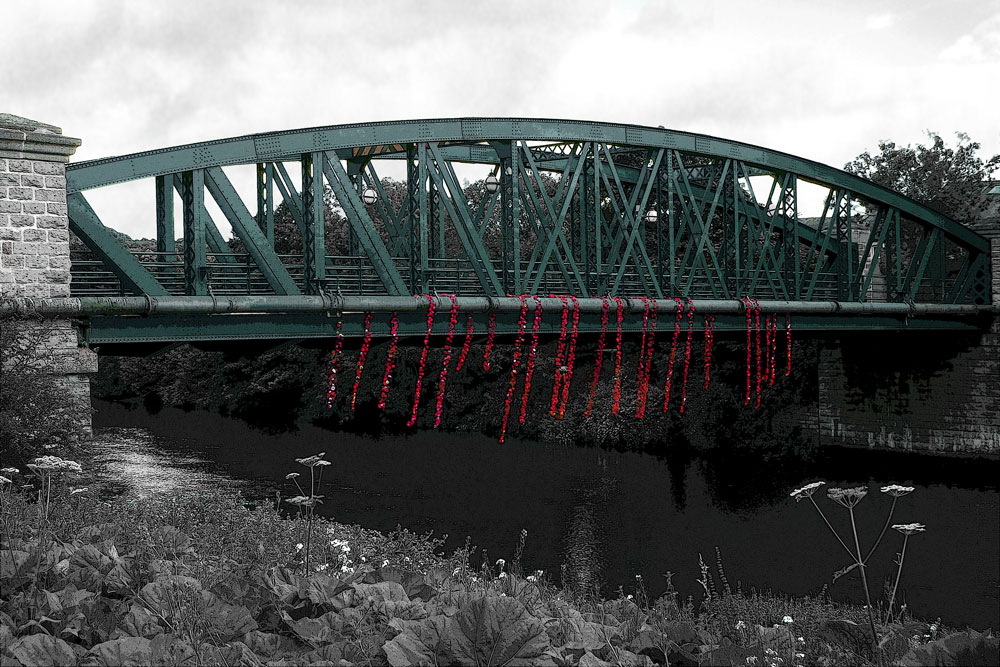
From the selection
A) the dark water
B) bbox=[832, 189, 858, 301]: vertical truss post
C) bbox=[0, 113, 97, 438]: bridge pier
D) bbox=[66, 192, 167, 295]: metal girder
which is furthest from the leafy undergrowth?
bbox=[832, 189, 858, 301]: vertical truss post

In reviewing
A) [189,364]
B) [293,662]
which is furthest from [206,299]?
[189,364]

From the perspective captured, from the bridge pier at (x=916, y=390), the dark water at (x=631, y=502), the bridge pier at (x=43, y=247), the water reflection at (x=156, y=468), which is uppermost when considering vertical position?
the bridge pier at (x=43, y=247)

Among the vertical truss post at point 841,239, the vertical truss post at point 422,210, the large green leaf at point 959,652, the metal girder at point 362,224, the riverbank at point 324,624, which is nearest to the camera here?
the large green leaf at point 959,652

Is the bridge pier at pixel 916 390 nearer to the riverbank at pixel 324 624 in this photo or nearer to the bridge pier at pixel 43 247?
the riverbank at pixel 324 624

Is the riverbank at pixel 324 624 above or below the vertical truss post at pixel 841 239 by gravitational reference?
below

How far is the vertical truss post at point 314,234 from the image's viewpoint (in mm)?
17516

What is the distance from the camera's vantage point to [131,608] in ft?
20.3

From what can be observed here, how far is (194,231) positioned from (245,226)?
3.27ft

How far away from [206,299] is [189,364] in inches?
1669

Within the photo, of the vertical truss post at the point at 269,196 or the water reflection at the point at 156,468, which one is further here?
the water reflection at the point at 156,468

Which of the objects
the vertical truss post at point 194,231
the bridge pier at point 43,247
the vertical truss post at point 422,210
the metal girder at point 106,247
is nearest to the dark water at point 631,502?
the bridge pier at point 43,247

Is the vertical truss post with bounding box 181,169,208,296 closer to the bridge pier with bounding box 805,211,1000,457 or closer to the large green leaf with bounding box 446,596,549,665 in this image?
the large green leaf with bounding box 446,596,549,665

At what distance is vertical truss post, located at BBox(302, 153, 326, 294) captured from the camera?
57.5 ft

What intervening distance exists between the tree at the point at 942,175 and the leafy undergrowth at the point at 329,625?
1659 inches
